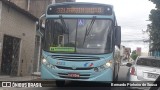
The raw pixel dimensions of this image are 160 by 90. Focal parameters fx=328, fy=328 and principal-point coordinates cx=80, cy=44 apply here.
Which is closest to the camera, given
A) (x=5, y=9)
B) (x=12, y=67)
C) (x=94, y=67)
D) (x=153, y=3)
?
(x=94, y=67)

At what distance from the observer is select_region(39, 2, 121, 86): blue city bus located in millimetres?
11898

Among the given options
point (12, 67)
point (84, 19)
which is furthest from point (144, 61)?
point (12, 67)

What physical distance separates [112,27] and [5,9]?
26.0 feet

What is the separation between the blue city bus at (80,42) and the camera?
39.0 feet

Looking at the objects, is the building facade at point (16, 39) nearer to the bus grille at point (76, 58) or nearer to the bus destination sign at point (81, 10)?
the bus destination sign at point (81, 10)

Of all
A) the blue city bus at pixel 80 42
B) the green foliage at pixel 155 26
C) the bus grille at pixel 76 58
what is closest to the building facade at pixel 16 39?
the blue city bus at pixel 80 42

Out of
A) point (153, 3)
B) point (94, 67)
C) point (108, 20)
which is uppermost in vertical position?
point (153, 3)

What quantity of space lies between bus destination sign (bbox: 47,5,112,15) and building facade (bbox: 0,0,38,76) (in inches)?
222

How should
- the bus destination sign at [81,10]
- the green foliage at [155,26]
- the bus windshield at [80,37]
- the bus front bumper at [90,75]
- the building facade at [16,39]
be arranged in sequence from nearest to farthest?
the bus front bumper at [90,75]
the bus windshield at [80,37]
the bus destination sign at [81,10]
the building facade at [16,39]
the green foliage at [155,26]

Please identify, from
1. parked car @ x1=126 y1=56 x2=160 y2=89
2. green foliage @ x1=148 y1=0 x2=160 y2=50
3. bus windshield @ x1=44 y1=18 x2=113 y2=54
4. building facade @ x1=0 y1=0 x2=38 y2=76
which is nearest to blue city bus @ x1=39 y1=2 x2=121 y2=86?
A: bus windshield @ x1=44 y1=18 x2=113 y2=54

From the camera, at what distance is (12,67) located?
67.4ft

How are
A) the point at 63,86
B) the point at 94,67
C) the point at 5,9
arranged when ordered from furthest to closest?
the point at 5,9
the point at 63,86
the point at 94,67

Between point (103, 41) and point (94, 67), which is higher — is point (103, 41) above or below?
above

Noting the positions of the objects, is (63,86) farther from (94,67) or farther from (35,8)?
(35,8)
